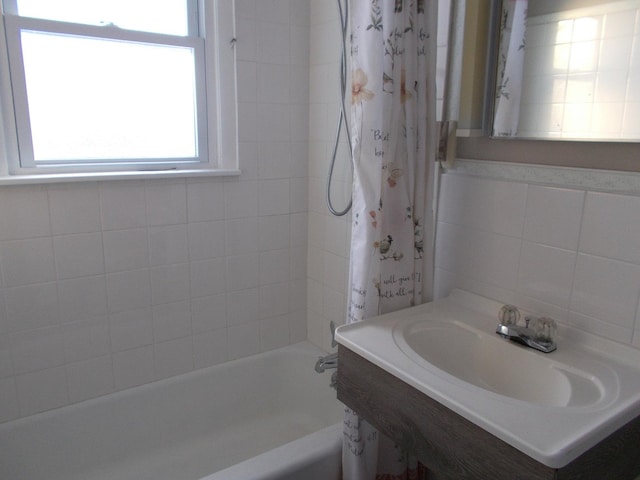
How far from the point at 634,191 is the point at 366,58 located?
2.44ft

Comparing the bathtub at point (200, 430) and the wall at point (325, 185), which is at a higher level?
the wall at point (325, 185)

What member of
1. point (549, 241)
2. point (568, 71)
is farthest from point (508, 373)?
point (568, 71)

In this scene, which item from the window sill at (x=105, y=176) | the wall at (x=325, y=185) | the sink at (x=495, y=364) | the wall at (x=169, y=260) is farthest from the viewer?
the wall at (x=325, y=185)

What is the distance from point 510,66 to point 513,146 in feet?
0.72

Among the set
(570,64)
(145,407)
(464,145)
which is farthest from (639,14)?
(145,407)

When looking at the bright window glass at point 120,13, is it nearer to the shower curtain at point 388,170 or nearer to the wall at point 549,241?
the shower curtain at point 388,170

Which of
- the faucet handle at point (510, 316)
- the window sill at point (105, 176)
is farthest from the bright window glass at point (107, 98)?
the faucet handle at point (510, 316)

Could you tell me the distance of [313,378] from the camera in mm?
2221

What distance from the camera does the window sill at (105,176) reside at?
5.26ft

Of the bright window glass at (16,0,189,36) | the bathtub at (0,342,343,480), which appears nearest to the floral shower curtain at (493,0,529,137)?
the bathtub at (0,342,343,480)

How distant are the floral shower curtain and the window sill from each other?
3.58ft

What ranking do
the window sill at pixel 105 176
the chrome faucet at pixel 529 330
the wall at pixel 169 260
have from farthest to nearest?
the wall at pixel 169 260, the window sill at pixel 105 176, the chrome faucet at pixel 529 330

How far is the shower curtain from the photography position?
1.32 meters

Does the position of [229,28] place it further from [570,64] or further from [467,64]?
[570,64]
